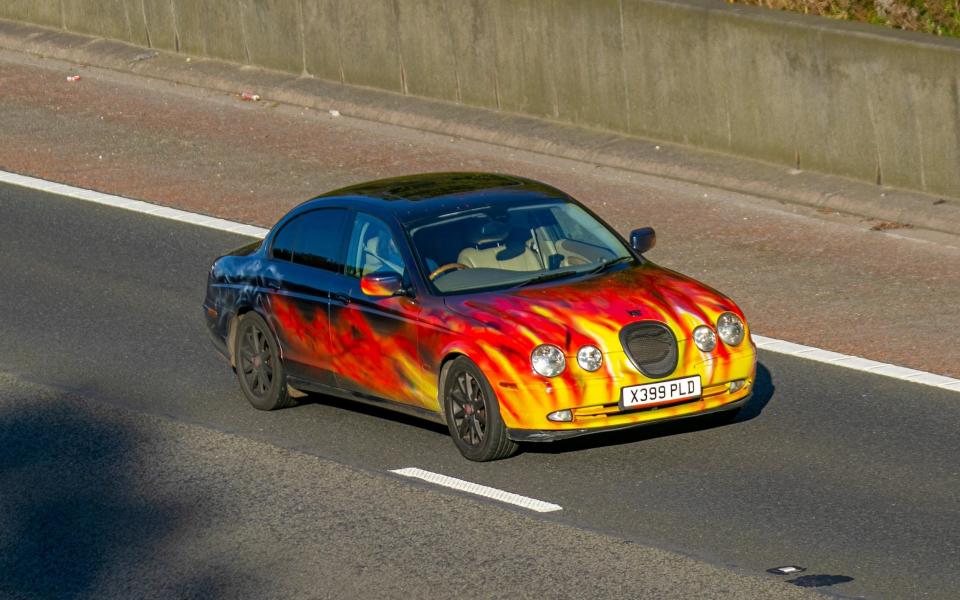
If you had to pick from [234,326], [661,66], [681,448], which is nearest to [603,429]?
[681,448]

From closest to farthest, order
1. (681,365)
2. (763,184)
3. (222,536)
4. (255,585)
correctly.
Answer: (255,585)
(222,536)
(681,365)
(763,184)

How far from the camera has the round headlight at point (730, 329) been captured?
11.0 meters

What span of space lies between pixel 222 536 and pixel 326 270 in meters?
2.76

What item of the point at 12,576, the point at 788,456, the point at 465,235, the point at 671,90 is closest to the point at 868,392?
the point at 788,456

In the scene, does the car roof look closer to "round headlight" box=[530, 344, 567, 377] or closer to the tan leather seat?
the tan leather seat

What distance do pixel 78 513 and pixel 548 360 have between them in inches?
105

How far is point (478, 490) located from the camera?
10.5m

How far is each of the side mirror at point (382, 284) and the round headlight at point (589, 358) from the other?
139cm

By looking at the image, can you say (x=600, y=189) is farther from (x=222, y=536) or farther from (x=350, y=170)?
(x=222, y=536)

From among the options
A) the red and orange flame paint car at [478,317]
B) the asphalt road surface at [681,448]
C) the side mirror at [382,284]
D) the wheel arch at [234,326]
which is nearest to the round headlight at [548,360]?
the red and orange flame paint car at [478,317]

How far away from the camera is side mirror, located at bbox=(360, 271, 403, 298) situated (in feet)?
37.4

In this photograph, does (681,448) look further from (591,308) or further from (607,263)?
(607,263)

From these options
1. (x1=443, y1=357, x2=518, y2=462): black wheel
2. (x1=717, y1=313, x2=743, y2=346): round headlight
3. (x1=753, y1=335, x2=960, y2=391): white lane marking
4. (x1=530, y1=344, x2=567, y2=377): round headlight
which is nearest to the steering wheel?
(x1=443, y1=357, x2=518, y2=462): black wheel

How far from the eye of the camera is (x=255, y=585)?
8984mm
